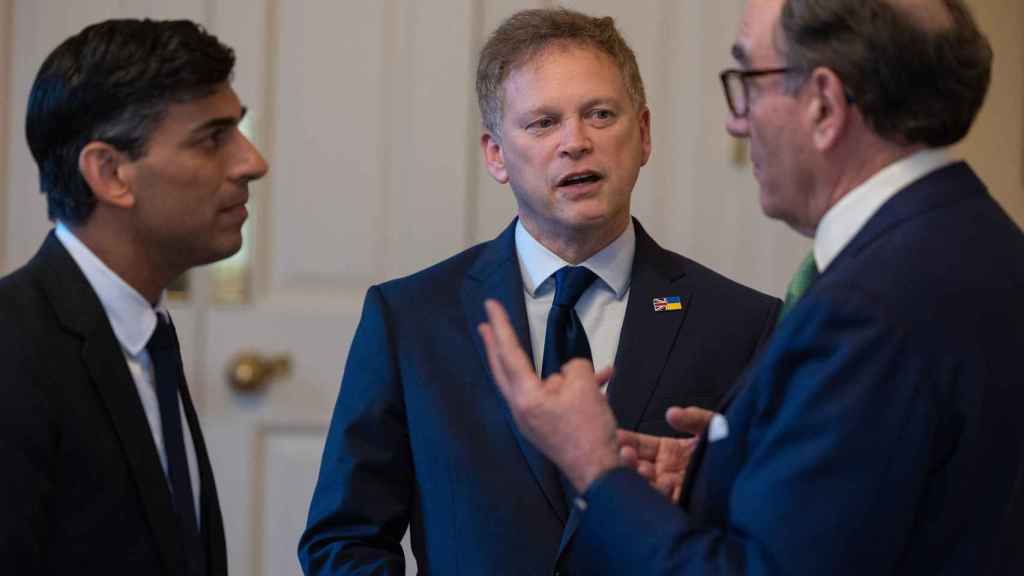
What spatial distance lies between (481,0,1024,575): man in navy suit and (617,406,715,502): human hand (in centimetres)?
18

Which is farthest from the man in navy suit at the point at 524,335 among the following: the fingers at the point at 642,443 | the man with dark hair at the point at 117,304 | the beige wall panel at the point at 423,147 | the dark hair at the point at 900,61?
the beige wall panel at the point at 423,147

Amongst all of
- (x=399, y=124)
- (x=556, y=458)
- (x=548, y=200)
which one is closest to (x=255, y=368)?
(x=399, y=124)

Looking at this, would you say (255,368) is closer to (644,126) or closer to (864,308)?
(644,126)

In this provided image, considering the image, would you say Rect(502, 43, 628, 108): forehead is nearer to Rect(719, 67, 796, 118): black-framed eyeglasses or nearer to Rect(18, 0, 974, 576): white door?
Rect(719, 67, 796, 118): black-framed eyeglasses

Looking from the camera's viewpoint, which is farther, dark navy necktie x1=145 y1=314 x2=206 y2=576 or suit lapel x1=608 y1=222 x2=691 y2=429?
suit lapel x1=608 y1=222 x2=691 y2=429

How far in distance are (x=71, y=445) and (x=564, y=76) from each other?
3.19ft

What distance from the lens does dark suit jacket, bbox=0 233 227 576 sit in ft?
4.58

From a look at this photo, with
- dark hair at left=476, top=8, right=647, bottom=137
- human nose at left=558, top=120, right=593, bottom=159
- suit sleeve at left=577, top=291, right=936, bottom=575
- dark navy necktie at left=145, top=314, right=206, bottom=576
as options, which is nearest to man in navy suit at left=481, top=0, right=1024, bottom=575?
suit sleeve at left=577, top=291, right=936, bottom=575

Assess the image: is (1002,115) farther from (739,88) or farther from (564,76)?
(739,88)

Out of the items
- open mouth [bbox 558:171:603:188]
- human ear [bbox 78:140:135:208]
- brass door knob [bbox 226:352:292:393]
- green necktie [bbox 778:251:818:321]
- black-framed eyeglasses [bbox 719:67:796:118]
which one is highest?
black-framed eyeglasses [bbox 719:67:796:118]

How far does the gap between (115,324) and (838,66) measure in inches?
35.0

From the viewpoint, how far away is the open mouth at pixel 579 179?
2021mm

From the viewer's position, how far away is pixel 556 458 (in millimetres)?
1489

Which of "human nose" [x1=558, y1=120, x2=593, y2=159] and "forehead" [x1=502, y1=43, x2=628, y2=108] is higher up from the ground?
"forehead" [x1=502, y1=43, x2=628, y2=108]
